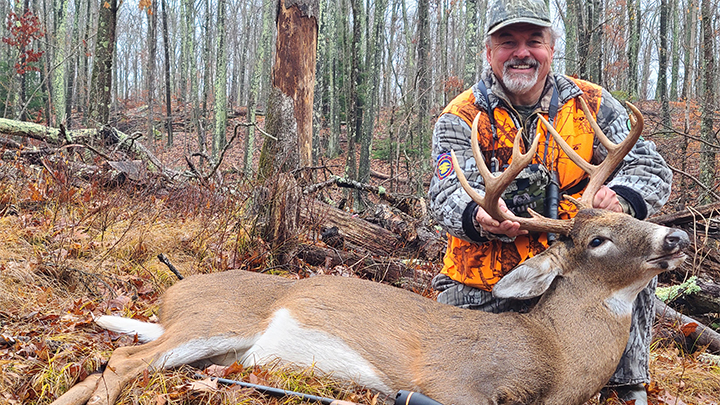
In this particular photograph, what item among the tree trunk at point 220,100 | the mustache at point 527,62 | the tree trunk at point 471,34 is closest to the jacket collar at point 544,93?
the mustache at point 527,62

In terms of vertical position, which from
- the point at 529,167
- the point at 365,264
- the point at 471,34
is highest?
the point at 471,34

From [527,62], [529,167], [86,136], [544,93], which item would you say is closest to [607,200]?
[529,167]

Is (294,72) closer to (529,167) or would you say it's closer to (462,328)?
(529,167)

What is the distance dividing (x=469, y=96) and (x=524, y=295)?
1.43 metres

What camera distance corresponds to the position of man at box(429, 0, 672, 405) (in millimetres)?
3205

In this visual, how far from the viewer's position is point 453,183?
11.1ft

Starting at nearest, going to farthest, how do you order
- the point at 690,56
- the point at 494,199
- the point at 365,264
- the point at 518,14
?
the point at 494,199
the point at 518,14
the point at 365,264
the point at 690,56

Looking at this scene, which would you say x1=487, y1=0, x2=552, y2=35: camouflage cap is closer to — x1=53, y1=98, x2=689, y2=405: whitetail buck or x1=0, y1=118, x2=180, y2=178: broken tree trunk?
x1=53, y1=98, x2=689, y2=405: whitetail buck

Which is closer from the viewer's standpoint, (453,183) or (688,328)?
(453,183)

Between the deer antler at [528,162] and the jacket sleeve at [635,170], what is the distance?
0.61ft

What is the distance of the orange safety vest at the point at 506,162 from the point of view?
3375 mm

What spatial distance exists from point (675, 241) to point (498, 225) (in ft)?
2.78

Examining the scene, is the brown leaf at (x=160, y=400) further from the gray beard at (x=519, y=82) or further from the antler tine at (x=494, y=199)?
the gray beard at (x=519, y=82)

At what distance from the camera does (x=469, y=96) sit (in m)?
3.67
